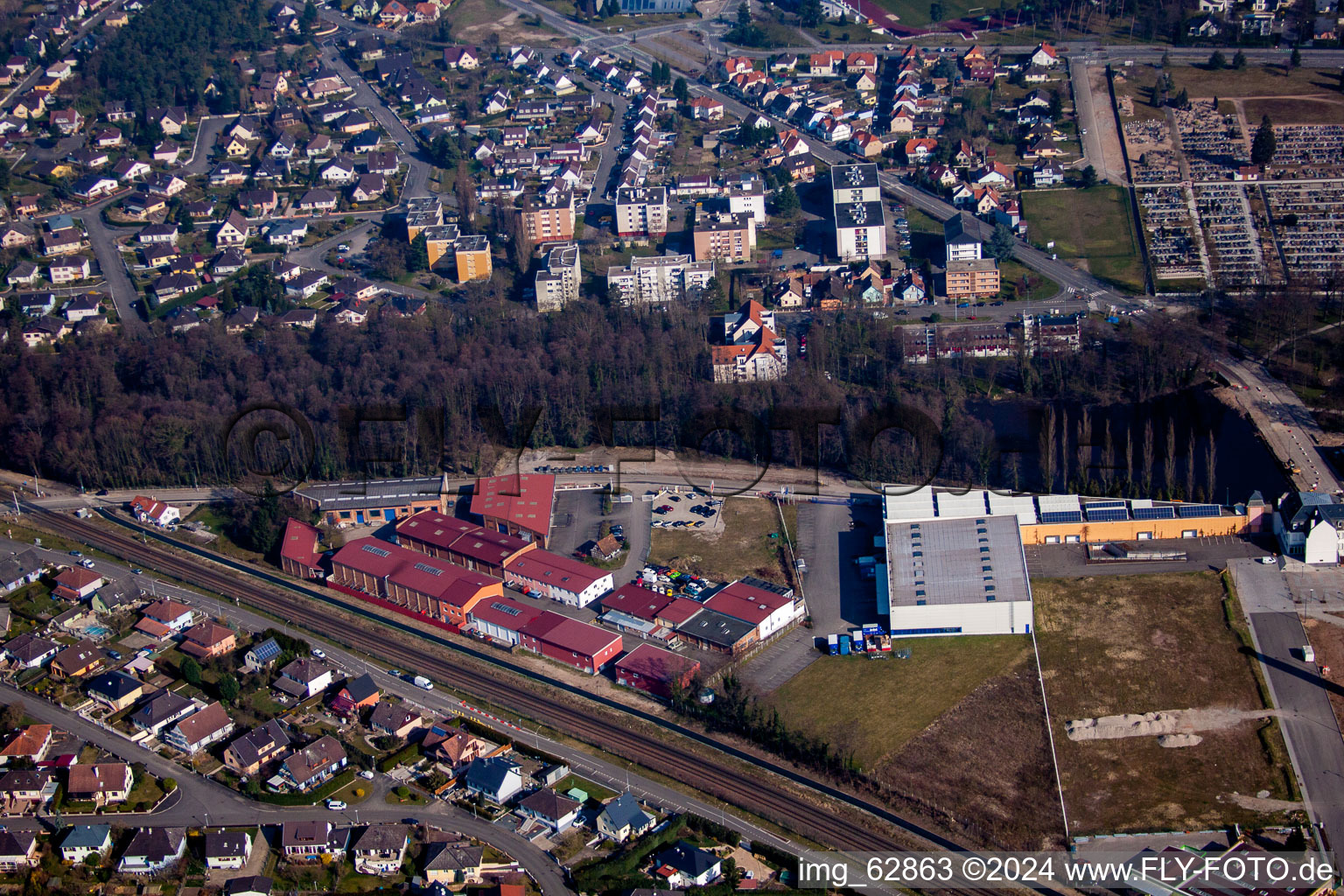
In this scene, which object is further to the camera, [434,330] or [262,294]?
[262,294]

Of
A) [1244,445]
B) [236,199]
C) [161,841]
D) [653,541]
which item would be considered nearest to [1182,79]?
[1244,445]

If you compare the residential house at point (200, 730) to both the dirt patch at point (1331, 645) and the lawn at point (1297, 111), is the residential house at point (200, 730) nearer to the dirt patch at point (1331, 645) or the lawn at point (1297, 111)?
the dirt patch at point (1331, 645)

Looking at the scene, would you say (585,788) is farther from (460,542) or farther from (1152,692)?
(1152,692)

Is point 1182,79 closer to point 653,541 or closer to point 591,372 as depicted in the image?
point 591,372

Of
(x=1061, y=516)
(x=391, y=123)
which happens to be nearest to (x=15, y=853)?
(x=1061, y=516)

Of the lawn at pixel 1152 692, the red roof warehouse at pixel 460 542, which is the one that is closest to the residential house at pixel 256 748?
the red roof warehouse at pixel 460 542
